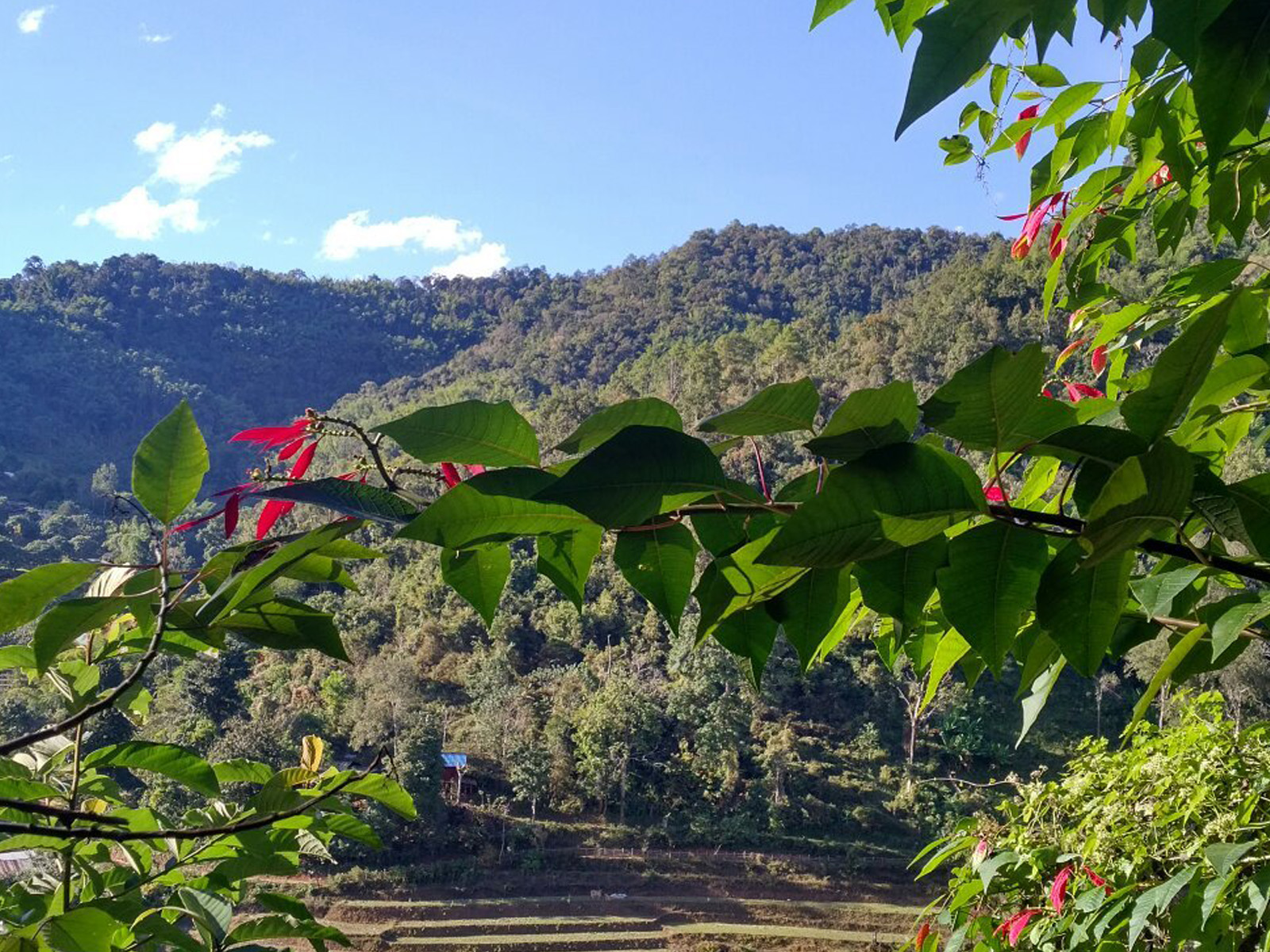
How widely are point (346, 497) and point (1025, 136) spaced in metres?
0.98

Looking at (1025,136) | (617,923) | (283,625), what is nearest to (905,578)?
(283,625)

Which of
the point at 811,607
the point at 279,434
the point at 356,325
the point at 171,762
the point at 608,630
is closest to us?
the point at 811,607

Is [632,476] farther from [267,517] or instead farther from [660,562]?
[267,517]

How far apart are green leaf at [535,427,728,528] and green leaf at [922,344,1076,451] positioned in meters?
0.07

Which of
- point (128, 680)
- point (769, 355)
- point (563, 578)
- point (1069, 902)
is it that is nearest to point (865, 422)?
point (563, 578)

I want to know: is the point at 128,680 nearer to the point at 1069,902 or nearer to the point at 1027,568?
the point at 1027,568

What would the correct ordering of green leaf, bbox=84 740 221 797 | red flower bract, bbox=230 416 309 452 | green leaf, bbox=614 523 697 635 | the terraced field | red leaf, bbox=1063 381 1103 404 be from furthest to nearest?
the terraced field < red leaf, bbox=1063 381 1103 404 < green leaf, bbox=84 740 221 797 < red flower bract, bbox=230 416 309 452 < green leaf, bbox=614 523 697 635

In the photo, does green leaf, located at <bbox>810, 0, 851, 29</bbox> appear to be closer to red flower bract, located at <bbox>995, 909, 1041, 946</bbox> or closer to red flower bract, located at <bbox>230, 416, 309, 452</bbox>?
red flower bract, located at <bbox>230, 416, 309, 452</bbox>

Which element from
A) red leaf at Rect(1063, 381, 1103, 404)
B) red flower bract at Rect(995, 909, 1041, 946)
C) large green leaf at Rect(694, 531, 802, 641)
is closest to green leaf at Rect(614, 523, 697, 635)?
large green leaf at Rect(694, 531, 802, 641)

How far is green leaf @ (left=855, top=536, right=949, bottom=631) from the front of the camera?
0.34 m

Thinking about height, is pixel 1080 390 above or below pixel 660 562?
above

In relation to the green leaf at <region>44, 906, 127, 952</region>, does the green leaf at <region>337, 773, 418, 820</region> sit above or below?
above

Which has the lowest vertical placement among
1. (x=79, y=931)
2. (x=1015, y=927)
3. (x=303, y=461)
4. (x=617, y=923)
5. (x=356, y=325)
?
(x=617, y=923)

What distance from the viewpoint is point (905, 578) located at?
34 centimetres
